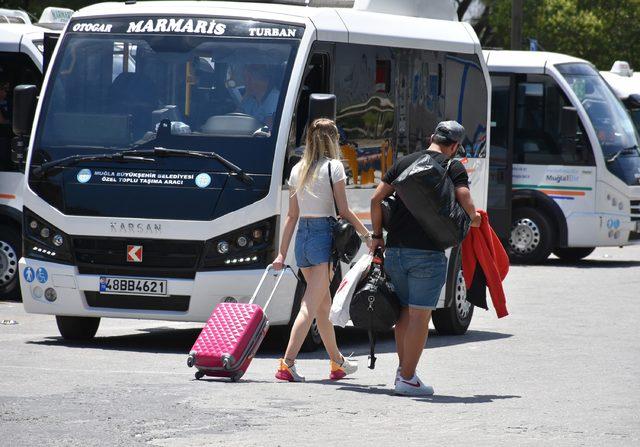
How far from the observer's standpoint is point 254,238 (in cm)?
1166

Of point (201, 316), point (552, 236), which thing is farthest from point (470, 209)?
point (552, 236)

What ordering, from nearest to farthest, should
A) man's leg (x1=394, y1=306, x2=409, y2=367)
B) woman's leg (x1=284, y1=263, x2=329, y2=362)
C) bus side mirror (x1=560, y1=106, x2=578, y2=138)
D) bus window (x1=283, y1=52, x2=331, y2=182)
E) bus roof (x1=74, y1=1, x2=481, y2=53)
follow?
man's leg (x1=394, y1=306, x2=409, y2=367) < woman's leg (x1=284, y1=263, x2=329, y2=362) < bus window (x1=283, y1=52, x2=331, y2=182) < bus roof (x1=74, y1=1, x2=481, y2=53) < bus side mirror (x1=560, y1=106, x2=578, y2=138)

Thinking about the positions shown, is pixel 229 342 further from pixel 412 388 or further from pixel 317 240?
pixel 412 388

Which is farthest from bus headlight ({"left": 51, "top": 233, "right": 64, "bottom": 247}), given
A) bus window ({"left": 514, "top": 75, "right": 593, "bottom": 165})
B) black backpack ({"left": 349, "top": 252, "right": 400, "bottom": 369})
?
bus window ({"left": 514, "top": 75, "right": 593, "bottom": 165})

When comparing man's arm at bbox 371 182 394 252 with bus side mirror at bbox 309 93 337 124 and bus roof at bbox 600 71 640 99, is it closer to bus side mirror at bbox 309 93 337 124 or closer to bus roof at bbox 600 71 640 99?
bus side mirror at bbox 309 93 337 124

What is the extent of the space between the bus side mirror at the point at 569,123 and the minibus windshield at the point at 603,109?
0.22 meters

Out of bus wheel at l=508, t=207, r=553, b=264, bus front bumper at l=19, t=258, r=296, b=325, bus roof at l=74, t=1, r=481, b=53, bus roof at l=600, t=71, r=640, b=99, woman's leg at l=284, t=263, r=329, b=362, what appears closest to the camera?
woman's leg at l=284, t=263, r=329, b=362

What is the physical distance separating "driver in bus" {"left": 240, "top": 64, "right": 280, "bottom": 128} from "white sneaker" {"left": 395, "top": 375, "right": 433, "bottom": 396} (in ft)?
9.16

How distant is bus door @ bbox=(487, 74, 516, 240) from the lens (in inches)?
868

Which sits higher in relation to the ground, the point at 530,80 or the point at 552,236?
the point at 530,80

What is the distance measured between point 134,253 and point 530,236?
38.3 ft

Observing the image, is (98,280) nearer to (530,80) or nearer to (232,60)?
(232,60)

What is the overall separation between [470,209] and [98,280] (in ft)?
10.9

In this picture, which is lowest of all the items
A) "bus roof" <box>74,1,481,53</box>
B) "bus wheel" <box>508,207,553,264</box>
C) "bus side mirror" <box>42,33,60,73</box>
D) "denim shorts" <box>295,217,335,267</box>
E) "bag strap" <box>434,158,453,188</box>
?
"bus wheel" <box>508,207,553,264</box>
